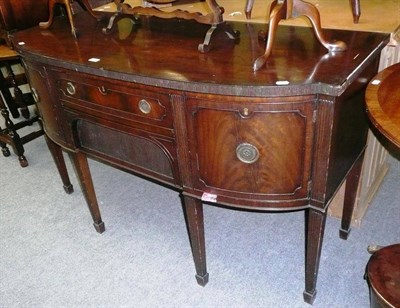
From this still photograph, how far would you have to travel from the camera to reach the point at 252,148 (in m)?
1.07

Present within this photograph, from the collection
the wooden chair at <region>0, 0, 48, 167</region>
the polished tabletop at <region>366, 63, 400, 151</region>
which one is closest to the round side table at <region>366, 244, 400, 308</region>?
the polished tabletop at <region>366, 63, 400, 151</region>

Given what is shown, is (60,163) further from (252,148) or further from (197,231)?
(252,148)

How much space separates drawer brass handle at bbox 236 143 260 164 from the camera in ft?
3.53

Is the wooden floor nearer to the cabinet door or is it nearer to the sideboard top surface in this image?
the sideboard top surface

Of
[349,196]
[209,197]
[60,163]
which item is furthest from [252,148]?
[60,163]

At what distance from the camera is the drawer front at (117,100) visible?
1146 millimetres

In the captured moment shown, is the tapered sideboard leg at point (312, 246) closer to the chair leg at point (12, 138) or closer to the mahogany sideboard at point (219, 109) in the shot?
the mahogany sideboard at point (219, 109)

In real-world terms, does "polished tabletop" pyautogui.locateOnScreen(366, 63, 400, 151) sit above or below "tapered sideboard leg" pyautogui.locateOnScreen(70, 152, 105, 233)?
above

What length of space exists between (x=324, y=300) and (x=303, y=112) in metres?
0.84

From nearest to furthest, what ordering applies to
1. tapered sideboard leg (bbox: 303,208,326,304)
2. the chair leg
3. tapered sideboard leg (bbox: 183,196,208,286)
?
1. tapered sideboard leg (bbox: 303,208,326,304)
2. tapered sideboard leg (bbox: 183,196,208,286)
3. the chair leg

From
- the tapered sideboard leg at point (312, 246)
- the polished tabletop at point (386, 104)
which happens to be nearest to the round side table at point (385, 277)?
the tapered sideboard leg at point (312, 246)

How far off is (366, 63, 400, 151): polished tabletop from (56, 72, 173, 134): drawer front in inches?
21.3

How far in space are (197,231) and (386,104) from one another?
764mm

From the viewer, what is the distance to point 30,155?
104 inches
